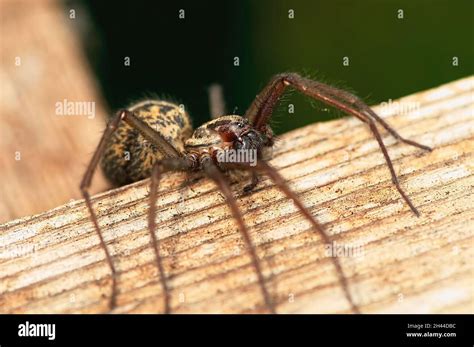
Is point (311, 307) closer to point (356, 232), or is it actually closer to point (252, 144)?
point (356, 232)

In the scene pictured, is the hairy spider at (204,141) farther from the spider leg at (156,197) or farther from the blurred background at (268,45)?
the blurred background at (268,45)

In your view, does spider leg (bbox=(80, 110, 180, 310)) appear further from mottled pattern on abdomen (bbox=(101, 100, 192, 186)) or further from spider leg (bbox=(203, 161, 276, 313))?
spider leg (bbox=(203, 161, 276, 313))

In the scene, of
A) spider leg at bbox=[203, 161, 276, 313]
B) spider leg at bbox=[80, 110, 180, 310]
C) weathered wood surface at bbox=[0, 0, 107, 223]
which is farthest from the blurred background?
spider leg at bbox=[203, 161, 276, 313]

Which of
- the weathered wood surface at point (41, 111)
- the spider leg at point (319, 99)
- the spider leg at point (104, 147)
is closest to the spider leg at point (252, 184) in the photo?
the spider leg at point (319, 99)

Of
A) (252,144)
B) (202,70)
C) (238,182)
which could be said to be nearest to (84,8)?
(202,70)

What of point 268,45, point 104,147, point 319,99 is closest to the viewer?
point 104,147

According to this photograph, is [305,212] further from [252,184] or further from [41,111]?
[41,111]

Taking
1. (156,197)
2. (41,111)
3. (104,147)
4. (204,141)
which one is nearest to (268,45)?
(204,141)

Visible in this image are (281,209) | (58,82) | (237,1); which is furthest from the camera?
(237,1)
